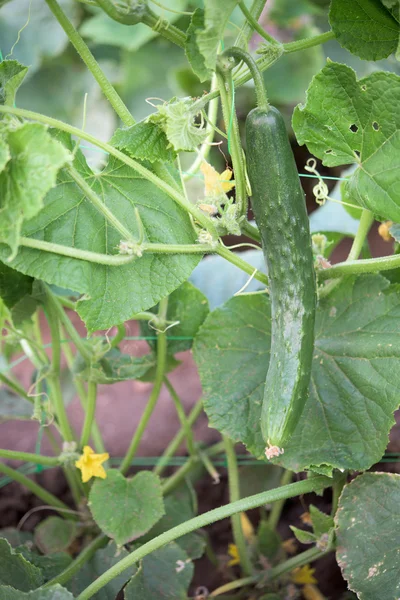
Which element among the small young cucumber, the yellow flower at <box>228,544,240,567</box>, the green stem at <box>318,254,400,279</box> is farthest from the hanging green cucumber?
the yellow flower at <box>228,544,240,567</box>

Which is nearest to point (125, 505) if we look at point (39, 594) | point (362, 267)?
point (39, 594)

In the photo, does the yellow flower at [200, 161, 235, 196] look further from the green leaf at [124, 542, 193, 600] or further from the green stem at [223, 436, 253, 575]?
the green leaf at [124, 542, 193, 600]

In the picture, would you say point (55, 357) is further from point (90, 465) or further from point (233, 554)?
point (233, 554)

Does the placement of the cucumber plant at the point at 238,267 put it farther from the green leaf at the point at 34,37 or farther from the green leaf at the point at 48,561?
the green leaf at the point at 34,37

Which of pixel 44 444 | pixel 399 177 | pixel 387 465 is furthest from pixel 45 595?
pixel 44 444

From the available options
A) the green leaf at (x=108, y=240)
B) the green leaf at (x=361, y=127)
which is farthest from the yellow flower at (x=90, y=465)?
the green leaf at (x=361, y=127)
